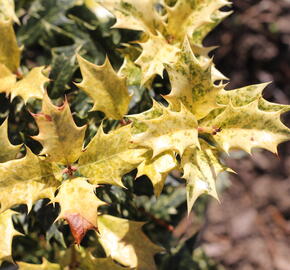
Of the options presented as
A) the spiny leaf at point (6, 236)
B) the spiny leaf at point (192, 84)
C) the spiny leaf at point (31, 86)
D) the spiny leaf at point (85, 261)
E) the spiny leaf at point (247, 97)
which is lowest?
the spiny leaf at point (85, 261)

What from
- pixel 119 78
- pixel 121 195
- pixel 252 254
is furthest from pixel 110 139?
pixel 252 254

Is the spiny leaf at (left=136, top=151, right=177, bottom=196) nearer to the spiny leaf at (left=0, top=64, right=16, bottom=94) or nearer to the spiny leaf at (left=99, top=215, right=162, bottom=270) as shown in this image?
the spiny leaf at (left=99, top=215, right=162, bottom=270)

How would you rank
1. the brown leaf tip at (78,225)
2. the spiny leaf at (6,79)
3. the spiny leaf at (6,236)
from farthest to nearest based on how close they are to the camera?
the spiny leaf at (6,79)
the spiny leaf at (6,236)
the brown leaf tip at (78,225)

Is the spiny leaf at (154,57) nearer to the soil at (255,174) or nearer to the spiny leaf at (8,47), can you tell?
the spiny leaf at (8,47)

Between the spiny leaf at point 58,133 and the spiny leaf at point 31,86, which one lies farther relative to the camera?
the spiny leaf at point 31,86

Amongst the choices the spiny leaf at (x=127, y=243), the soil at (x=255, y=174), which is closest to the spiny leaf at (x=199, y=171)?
the spiny leaf at (x=127, y=243)

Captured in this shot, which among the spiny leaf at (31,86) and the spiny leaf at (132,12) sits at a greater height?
the spiny leaf at (132,12)

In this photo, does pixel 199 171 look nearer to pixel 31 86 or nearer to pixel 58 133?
pixel 58 133
